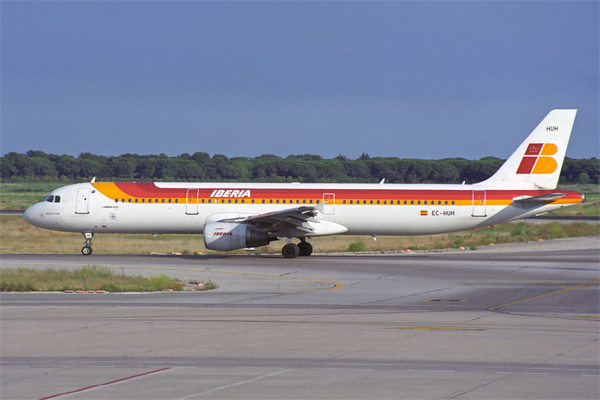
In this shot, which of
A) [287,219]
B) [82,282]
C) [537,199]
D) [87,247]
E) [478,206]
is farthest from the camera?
[87,247]

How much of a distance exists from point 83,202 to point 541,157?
24495mm

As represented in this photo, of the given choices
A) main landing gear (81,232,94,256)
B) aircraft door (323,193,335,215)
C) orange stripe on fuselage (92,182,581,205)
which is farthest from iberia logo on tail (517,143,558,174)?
main landing gear (81,232,94,256)

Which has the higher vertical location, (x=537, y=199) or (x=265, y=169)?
(x=265, y=169)

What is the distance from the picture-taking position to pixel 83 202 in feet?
120

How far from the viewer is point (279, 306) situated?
19766mm

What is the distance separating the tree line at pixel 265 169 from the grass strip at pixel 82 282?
9281 centimetres

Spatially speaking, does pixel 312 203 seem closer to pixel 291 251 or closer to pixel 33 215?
pixel 291 251

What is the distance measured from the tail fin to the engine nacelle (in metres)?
13.2

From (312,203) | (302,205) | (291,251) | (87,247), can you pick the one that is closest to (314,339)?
(291,251)

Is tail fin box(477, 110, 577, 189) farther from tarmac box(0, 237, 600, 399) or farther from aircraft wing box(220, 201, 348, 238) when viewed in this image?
tarmac box(0, 237, 600, 399)

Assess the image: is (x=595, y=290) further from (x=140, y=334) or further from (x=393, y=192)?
(x=140, y=334)

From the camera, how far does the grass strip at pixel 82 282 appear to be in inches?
906

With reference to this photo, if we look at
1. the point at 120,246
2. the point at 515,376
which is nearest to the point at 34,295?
the point at 515,376

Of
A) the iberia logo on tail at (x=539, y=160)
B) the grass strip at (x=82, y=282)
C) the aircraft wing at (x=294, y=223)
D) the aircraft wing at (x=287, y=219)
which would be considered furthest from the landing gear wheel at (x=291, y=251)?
the iberia logo on tail at (x=539, y=160)
